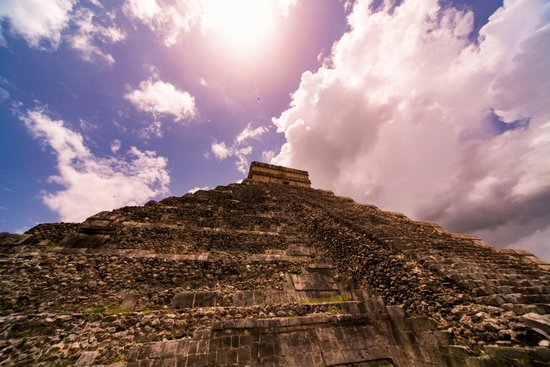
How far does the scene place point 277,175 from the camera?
19797 mm

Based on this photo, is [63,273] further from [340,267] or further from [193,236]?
[340,267]

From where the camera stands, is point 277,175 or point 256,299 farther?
point 277,175

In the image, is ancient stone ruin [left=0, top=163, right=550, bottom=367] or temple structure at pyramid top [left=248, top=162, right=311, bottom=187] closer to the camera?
ancient stone ruin [left=0, top=163, right=550, bottom=367]

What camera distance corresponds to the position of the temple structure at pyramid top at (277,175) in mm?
19234

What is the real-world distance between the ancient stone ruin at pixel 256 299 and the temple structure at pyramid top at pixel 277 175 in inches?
443

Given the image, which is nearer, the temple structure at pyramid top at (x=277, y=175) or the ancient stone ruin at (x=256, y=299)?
the ancient stone ruin at (x=256, y=299)

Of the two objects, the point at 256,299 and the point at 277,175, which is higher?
the point at 277,175

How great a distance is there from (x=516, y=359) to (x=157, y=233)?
9065 mm

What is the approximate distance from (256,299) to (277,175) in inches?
570

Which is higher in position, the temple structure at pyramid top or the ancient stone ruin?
the temple structure at pyramid top

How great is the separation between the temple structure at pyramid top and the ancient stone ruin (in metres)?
11.3

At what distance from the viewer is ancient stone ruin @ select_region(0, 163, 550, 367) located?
418 centimetres

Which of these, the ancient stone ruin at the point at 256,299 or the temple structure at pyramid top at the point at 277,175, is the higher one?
the temple structure at pyramid top at the point at 277,175

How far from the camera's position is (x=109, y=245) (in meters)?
6.71
